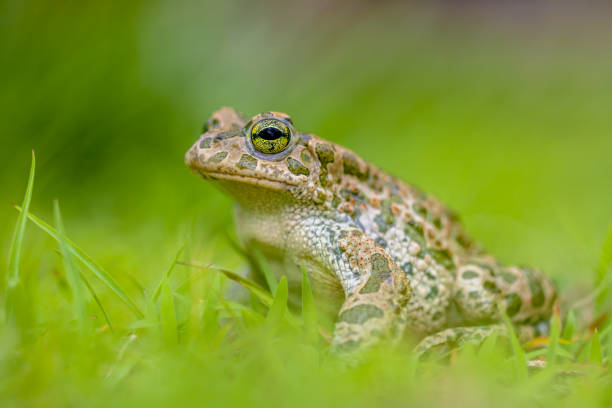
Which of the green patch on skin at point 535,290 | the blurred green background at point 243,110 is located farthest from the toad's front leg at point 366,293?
the blurred green background at point 243,110

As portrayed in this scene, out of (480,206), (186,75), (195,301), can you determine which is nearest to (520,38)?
(480,206)

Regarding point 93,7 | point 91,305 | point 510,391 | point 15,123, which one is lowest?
point 91,305

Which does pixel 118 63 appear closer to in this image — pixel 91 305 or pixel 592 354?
pixel 91 305

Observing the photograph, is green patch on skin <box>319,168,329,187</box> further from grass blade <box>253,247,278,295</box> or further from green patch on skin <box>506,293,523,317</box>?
→ green patch on skin <box>506,293,523,317</box>

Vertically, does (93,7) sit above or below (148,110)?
above

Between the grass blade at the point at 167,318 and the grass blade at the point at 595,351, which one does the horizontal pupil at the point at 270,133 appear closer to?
the grass blade at the point at 167,318

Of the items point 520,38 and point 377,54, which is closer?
point 377,54

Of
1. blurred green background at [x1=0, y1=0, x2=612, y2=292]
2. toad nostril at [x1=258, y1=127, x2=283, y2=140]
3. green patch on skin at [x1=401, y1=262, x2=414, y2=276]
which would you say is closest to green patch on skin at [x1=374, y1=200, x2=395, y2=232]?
green patch on skin at [x1=401, y1=262, x2=414, y2=276]
